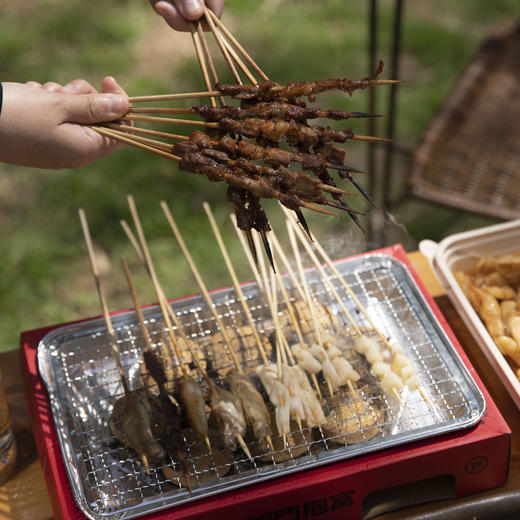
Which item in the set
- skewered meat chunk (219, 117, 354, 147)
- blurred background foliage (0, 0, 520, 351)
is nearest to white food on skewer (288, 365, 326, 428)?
skewered meat chunk (219, 117, 354, 147)

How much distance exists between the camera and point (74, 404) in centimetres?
A: 204

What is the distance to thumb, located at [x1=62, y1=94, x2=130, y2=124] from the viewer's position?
1.77 m

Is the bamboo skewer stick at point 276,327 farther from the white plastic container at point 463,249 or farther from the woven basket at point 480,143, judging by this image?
the woven basket at point 480,143

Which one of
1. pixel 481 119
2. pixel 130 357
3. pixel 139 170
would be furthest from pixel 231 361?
pixel 139 170

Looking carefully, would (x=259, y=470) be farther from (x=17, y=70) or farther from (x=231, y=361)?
(x=17, y=70)

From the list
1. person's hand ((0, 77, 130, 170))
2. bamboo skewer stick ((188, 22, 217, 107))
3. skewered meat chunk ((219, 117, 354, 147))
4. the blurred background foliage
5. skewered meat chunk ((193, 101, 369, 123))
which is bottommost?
skewered meat chunk ((219, 117, 354, 147))

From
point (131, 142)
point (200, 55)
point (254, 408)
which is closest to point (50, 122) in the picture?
point (131, 142)

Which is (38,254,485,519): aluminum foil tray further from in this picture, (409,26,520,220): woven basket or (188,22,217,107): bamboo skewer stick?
(409,26,520,220): woven basket

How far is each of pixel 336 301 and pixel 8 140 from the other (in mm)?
1136

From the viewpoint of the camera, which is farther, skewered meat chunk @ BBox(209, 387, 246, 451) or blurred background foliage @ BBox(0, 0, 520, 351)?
blurred background foliage @ BBox(0, 0, 520, 351)

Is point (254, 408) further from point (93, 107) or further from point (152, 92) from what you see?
point (152, 92)

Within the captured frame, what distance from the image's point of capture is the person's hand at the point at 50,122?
Result: 1703mm

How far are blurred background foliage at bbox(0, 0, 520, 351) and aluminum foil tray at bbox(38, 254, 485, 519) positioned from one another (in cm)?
118

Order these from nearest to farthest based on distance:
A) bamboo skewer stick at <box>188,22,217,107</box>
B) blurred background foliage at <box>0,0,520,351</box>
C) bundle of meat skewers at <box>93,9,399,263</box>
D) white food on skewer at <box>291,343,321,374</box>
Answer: bundle of meat skewers at <box>93,9,399,263</box>
bamboo skewer stick at <box>188,22,217,107</box>
white food on skewer at <box>291,343,321,374</box>
blurred background foliage at <box>0,0,520,351</box>
